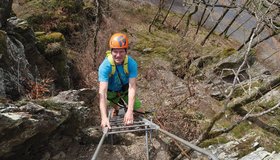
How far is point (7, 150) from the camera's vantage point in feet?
17.8

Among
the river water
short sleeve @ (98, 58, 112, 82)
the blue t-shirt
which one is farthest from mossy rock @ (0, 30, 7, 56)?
the river water

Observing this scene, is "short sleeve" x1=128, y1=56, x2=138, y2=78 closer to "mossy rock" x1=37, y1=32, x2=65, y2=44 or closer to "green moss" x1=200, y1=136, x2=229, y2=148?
"green moss" x1=200, y1=136, x2=229, y2=148

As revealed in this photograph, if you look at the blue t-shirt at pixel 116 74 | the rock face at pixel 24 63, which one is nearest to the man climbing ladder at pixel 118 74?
the blue t-shirt at pixel 116 74

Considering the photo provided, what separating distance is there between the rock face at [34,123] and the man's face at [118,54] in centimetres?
165

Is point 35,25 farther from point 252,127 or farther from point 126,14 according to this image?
point 126,14

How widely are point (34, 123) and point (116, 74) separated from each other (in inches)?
61.7

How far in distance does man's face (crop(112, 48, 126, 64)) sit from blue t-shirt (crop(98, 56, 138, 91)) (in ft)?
0.52

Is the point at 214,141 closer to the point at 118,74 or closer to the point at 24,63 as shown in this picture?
the point at 118,74

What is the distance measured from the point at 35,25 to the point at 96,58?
3640mm

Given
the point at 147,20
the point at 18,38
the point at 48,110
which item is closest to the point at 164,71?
Answer: the point at 18,38

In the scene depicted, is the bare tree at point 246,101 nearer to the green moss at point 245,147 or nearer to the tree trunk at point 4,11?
the green moss at point 245,147

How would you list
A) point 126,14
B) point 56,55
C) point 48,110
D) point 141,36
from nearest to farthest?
point 48,110, point 56,55, point 141,36, point 126,14

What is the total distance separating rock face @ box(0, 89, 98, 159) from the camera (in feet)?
17.0

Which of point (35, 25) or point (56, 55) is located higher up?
point (35, 25)
